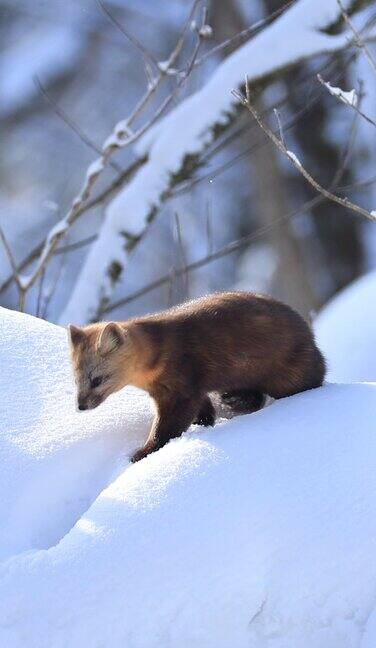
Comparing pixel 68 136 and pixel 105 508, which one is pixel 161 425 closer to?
pixel 105 508

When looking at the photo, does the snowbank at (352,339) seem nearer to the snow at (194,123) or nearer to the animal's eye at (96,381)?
the snow at (194,123)

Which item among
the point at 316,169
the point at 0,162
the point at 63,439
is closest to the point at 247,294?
the point at 63,439

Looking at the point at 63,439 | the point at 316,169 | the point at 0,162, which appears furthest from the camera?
the point at 0,162

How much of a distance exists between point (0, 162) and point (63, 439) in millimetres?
11357

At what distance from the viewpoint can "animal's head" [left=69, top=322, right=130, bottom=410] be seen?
3236 mm

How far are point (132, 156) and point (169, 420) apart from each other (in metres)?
11.3

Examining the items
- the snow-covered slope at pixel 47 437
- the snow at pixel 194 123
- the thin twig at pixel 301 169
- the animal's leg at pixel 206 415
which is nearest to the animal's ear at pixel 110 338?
the snow-covered slope at pixel 47 437

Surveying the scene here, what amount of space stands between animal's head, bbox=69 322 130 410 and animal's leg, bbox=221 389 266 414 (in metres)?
0.33

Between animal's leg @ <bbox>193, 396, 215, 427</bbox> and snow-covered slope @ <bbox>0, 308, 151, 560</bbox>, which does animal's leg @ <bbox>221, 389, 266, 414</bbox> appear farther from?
snow-covered slope @ <bbox>0, 308, 151, 560</bbox>

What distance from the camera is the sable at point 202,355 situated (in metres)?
3.27

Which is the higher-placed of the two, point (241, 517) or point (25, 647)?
point (241, 517)

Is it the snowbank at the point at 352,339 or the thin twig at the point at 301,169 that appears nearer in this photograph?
the thin twig at the point at 301,169

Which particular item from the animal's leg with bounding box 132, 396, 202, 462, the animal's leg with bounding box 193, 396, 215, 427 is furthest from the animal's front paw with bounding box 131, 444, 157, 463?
the animal's leg with bounding box 193, 396, 215, 427

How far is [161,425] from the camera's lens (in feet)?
10.3
